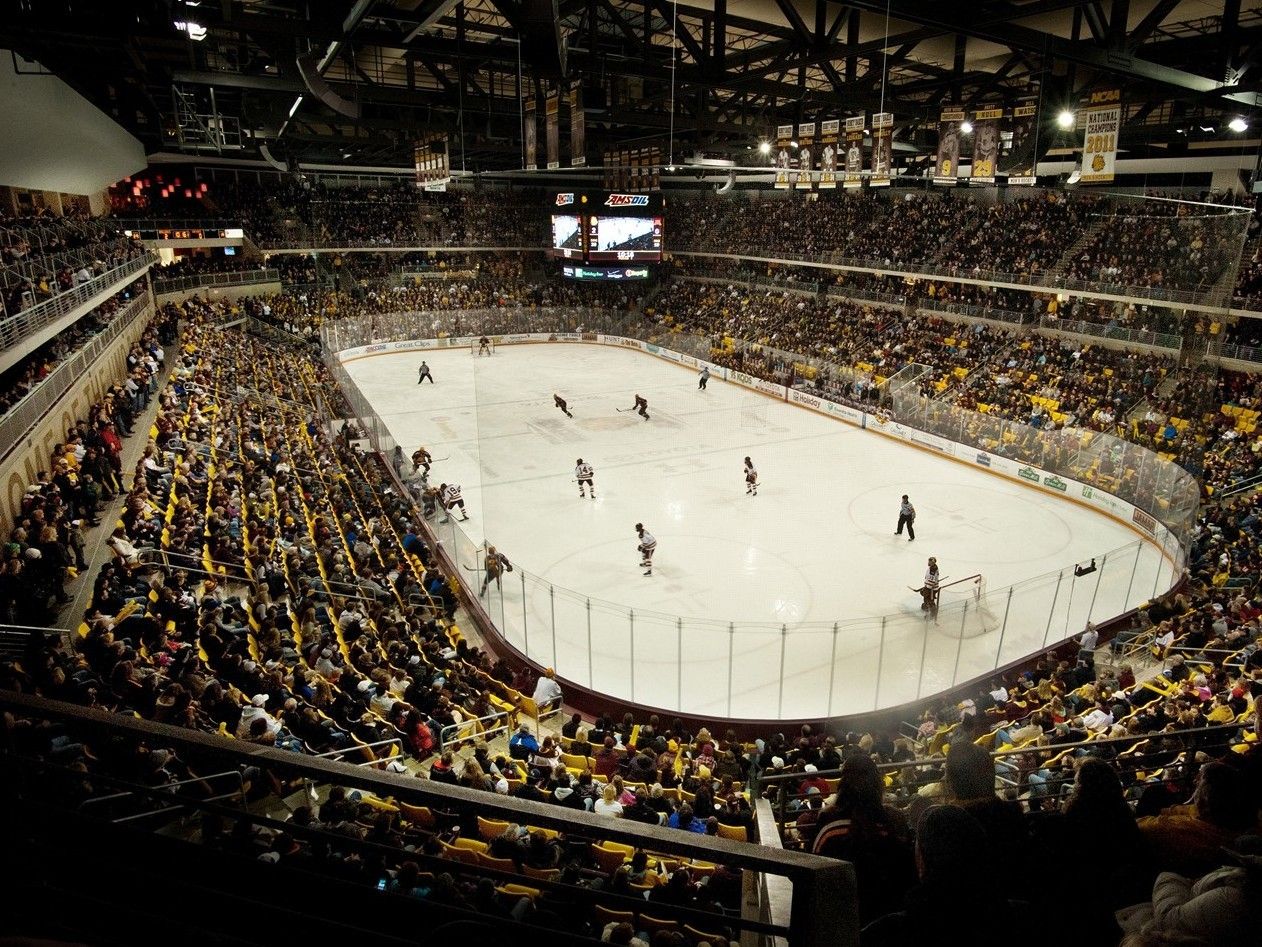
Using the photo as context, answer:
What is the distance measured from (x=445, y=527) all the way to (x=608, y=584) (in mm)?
3872

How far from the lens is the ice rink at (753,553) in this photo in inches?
536

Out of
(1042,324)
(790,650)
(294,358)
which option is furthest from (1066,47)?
(294,358)

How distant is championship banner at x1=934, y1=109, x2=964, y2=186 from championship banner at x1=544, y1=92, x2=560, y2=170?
7.83 m

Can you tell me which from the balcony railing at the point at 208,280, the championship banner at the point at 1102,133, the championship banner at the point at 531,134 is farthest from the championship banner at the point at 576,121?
the balcony railing at the point at 208,280

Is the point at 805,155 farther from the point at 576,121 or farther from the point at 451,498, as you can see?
the point at 451,498

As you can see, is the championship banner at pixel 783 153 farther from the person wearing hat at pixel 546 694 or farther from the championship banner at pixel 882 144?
the person wearing hat at pixel 546 694

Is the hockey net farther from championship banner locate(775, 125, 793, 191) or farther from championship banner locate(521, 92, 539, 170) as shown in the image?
championship banner locate(521, 92, 539, 170)

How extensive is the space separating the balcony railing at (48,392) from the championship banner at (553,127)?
33.3 ft

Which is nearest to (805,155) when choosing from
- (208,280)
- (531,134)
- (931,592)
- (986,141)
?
(986,141)

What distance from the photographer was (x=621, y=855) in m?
7.32

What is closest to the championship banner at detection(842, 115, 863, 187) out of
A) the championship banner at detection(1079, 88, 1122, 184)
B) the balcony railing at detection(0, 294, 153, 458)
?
the championship banner at detection(1079, 88, 1122, 184)

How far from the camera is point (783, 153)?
19.8 m

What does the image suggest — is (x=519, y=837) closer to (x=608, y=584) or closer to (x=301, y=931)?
(x=301, y=931)

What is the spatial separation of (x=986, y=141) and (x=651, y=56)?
6.88 metres
